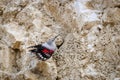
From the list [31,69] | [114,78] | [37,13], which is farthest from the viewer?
[37,13]

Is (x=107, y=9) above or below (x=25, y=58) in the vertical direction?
above

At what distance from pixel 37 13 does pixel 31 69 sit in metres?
0.78

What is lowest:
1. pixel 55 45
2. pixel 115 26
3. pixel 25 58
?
pixel 25 58

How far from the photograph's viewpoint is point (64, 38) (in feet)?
11.4

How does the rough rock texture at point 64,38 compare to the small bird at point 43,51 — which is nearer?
the small bird at point 43,51

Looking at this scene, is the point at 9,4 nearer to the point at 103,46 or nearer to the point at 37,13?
the point at 37,13

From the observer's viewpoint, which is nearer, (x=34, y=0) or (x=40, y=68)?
(x=40, y=68)

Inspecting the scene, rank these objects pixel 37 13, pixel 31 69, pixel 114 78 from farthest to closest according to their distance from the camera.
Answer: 1. pixel 37 13
2. pixel 31 69
3. pixel 114 78

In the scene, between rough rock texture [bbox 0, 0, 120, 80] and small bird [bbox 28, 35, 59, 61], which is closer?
small bird [bbox 28, 35, 59, 61]

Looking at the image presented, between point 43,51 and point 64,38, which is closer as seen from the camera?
point 43,51

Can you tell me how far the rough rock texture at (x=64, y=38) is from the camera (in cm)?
314

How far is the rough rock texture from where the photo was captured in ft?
10.3

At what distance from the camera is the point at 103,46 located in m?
3.22

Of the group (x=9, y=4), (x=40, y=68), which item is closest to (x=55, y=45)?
(x=40, y=68)
